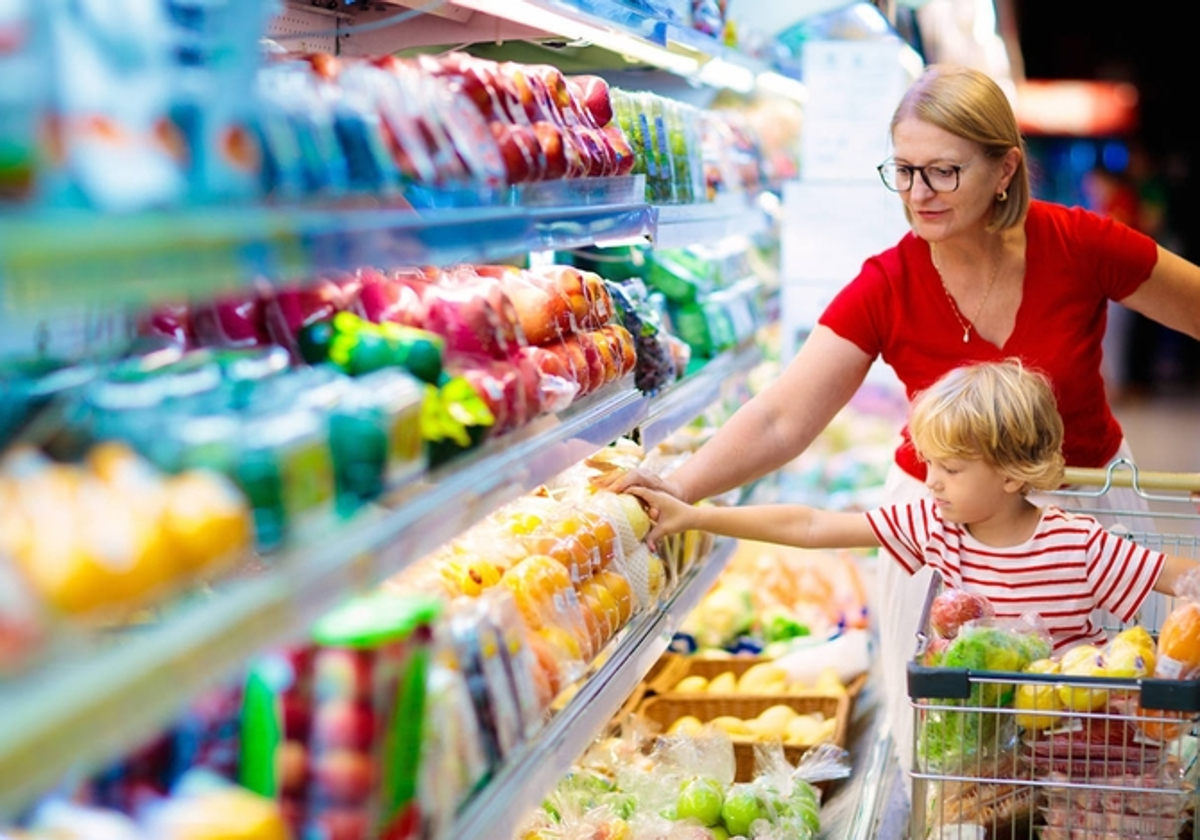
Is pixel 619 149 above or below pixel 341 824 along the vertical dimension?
above

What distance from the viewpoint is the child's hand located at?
2.97 m

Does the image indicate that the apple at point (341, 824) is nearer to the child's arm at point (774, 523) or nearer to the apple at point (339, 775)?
the apple at point (339, 775)

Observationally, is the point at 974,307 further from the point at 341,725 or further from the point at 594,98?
the point at 341,725

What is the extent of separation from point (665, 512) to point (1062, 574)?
2.48 ft

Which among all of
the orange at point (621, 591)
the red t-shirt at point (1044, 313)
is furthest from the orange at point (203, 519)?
the red t-shirt at point (1044, 313)

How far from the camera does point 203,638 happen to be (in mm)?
1242

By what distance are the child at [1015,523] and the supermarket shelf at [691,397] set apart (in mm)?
588

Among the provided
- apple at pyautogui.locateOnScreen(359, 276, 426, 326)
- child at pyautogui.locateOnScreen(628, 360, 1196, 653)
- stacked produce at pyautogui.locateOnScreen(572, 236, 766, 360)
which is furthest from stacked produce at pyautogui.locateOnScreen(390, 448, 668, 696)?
stacked produce at pyautogui.locateOnScreen(572, 236, 766, 360)

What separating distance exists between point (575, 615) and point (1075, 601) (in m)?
0.97

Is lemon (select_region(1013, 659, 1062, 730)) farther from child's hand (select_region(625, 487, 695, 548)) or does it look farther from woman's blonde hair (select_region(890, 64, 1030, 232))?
woman's blonde hair (select_region(890, 64, 1030, 232))

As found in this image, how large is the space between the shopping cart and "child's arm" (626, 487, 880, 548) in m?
0.62

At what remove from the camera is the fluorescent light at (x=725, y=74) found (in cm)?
419

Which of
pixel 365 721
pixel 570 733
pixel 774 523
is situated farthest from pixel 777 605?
pixel 365 721

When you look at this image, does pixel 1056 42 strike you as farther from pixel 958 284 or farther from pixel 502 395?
pixel 502 395
